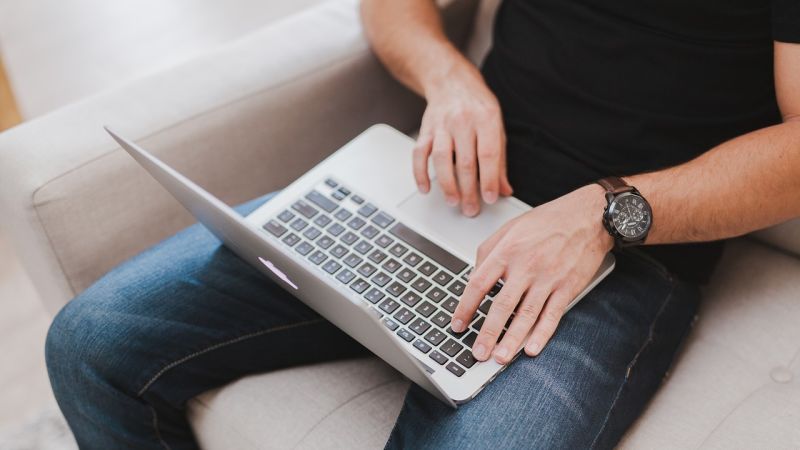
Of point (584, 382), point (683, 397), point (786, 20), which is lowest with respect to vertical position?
point (683, 397)

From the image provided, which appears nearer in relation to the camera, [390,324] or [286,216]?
[390,324]

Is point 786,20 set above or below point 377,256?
above

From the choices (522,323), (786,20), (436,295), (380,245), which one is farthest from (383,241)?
(786,20)

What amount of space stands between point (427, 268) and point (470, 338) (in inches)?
4.4

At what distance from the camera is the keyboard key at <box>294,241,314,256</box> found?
96 cm

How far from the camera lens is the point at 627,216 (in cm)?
89

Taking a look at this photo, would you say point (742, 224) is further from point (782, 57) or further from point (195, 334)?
point (195, 334)

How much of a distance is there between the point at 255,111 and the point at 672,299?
2.14ft

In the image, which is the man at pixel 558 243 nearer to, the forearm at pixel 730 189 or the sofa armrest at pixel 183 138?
the forearm at pixel 730 189

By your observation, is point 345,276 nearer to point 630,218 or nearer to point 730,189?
point 630,218

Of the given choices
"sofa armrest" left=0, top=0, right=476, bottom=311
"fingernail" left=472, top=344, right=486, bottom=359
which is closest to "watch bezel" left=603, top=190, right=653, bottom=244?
"fingernail" left=472, top=344, right=486, bottom=359

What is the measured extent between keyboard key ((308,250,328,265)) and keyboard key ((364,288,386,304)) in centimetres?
8

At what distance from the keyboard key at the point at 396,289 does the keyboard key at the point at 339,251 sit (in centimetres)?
8

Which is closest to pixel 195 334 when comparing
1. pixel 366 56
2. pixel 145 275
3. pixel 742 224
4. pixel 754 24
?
pixel 145 275
